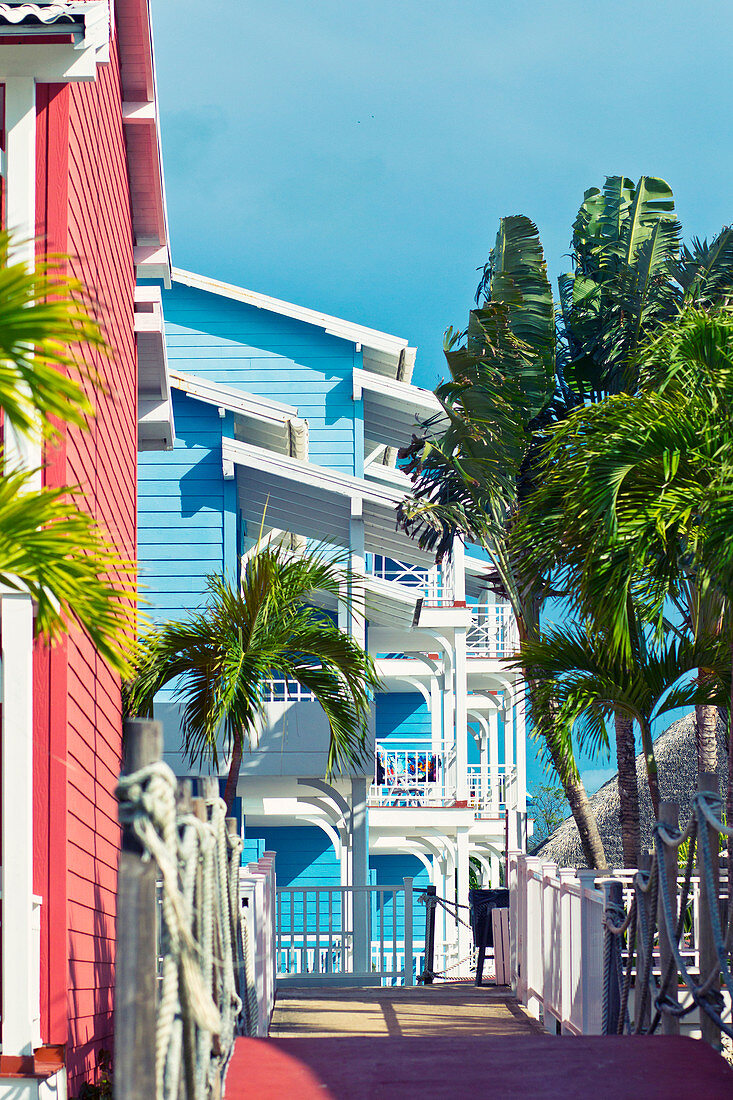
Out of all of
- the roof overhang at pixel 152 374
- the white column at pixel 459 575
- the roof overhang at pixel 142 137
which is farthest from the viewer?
the white column at pixel 459 575

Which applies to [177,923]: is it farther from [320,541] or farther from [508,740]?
[508,740]

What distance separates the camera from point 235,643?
32.3ft

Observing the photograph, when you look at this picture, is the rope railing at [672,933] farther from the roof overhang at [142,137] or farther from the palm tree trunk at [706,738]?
the roof overhang at [142,137]

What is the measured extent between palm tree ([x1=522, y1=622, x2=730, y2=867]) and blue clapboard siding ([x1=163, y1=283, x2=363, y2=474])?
10.5 meters

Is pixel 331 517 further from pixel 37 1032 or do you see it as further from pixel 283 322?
pixel 37 1032

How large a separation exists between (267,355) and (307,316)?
3.08ft

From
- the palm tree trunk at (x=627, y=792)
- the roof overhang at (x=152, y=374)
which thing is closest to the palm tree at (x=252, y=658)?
the palm tree trunk at (x=627, y=792)

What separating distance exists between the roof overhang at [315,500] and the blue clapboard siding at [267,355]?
223 centimetres

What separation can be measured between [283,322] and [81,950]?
47.9 ft

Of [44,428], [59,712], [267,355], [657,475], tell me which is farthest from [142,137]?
[267,355]

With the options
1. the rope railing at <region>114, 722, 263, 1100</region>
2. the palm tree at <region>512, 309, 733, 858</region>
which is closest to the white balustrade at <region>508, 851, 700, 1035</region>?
the palm tree at <region>512, 309, 733, 858</region>

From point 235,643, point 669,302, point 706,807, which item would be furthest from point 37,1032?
point 669,302

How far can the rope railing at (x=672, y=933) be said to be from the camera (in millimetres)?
5031

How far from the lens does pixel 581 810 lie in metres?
11.5
